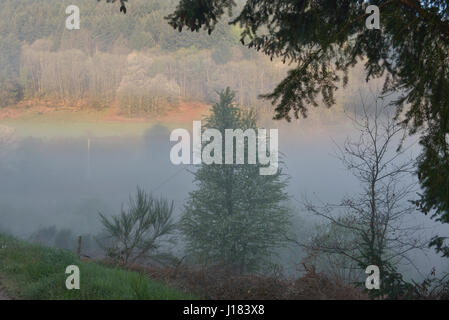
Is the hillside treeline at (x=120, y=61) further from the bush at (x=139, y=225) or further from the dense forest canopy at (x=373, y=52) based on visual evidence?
the dense forest canopy at (x=373, y=52)

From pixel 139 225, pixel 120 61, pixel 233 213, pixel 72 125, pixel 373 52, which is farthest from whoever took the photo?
pixel 72 125

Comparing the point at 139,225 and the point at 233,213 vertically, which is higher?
the point at 233,213

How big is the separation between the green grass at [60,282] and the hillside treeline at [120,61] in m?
56.3

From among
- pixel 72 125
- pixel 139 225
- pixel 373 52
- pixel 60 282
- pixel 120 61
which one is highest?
pixel 120 61

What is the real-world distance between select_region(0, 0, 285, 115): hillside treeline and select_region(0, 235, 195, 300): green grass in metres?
56.3

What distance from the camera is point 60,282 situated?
5.43m

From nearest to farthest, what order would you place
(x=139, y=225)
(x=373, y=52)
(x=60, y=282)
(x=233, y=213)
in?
(x=60, y=282)
(x=373, y=52)
(x=139, y=225)
(x=233, y=213)

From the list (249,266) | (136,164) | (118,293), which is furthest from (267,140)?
(136,164)

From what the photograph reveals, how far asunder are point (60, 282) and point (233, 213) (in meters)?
13.3

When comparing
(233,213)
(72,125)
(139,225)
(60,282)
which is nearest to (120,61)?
(72,125)

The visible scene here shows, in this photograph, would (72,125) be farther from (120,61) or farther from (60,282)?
(60,282)

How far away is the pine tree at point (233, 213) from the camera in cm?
1748


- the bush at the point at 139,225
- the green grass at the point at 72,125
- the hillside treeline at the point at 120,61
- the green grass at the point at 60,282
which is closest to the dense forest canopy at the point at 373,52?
the green grass at the point at 60,282

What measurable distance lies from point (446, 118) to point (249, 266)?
51.0ft
